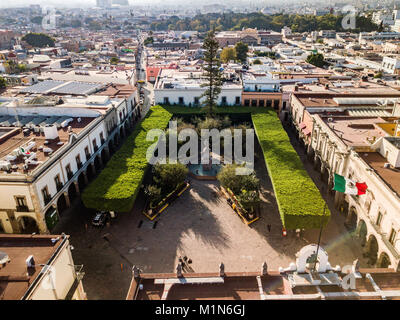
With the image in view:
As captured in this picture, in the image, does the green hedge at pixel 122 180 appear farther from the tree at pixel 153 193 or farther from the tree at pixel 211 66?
the tree at pixel 211 66

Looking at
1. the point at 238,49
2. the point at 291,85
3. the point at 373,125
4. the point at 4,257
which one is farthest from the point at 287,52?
the point at 4,257

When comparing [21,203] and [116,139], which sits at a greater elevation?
[21,203]

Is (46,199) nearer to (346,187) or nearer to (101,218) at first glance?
(101,218)

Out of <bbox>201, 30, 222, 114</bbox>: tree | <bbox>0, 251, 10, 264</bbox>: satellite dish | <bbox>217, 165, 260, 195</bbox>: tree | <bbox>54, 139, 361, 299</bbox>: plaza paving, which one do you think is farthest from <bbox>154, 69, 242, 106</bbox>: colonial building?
<bbox>0, 251, 10, 264</bbox>: satellite dish

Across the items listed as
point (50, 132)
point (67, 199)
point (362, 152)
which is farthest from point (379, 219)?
point (50, 132)

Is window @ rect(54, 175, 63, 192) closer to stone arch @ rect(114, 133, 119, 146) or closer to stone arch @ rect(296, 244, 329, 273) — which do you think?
stone arch @ rect(114, 133, 119, 146)

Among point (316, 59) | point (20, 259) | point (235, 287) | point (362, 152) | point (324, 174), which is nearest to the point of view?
point (235, 287)
